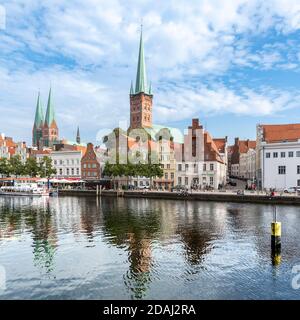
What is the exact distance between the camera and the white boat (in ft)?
280

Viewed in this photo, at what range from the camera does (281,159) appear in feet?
254

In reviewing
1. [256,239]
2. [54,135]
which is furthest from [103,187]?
[54,135]

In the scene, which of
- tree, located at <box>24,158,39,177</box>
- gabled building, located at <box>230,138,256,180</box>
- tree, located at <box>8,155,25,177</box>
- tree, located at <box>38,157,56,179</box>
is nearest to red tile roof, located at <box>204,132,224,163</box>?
gabled building, located at <box>230,138,256,180</box>

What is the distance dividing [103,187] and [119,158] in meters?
10.5

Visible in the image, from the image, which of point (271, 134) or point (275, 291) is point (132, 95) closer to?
point (271, 134)

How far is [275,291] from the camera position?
1795cm

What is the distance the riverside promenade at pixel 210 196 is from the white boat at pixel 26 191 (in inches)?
285

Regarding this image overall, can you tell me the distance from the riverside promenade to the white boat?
725cm

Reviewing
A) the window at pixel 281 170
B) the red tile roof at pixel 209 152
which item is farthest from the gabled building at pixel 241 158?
the window at pixel 281 170

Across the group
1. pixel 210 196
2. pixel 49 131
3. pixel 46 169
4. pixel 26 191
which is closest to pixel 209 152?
pixel 210 196

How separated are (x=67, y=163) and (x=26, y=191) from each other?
26791mm

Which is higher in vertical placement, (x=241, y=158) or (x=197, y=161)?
(x=241, y=158)

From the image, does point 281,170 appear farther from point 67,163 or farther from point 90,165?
point 67,163

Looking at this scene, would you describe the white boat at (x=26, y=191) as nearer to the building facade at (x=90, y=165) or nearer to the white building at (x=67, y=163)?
the building facade at (x=90, y=165)
